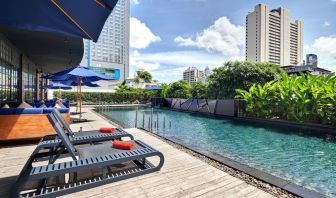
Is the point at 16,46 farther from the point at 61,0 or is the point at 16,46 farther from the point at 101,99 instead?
the point at 101,99

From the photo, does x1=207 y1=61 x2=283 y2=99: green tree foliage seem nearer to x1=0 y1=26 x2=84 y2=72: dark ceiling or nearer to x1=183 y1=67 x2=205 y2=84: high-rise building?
x1=0 y1=26 x2=84 y2=72: dark ceiling

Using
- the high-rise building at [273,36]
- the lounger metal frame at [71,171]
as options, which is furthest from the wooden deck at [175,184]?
the high-rise building at [273,36]

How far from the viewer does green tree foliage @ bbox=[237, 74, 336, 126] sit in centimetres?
1063

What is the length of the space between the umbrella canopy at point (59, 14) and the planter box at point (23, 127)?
3.01 metres

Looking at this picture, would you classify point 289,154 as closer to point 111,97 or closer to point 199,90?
point 199,90

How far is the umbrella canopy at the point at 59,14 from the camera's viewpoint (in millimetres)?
2676

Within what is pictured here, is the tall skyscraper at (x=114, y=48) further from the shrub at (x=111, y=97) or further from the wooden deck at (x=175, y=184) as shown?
the wooden deck at (x=175, y=184)

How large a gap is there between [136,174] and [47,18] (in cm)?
268

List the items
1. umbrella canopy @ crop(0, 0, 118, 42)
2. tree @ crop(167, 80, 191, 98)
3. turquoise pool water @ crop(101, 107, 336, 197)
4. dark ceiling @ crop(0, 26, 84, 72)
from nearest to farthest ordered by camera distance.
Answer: umbrella canopy @ crop(0, 0, 118, 42) < turquoise pool water @ crop(101, 107, 336, 197) < dark ceiling @ crop(0, 26, 84, 72) < tree @ crop(167, 80, 191, 98)

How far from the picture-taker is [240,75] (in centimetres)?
2020

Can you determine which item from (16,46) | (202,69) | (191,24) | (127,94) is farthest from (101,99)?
(202,69)

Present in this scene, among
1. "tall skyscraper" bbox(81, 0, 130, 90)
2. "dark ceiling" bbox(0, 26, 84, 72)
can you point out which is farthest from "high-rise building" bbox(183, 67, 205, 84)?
"dark ceiling" bbox(0, 26, 84, 72)

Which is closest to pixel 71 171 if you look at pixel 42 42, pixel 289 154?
pixel 289 154

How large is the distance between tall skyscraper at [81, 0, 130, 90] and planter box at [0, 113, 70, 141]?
84.2 meters
